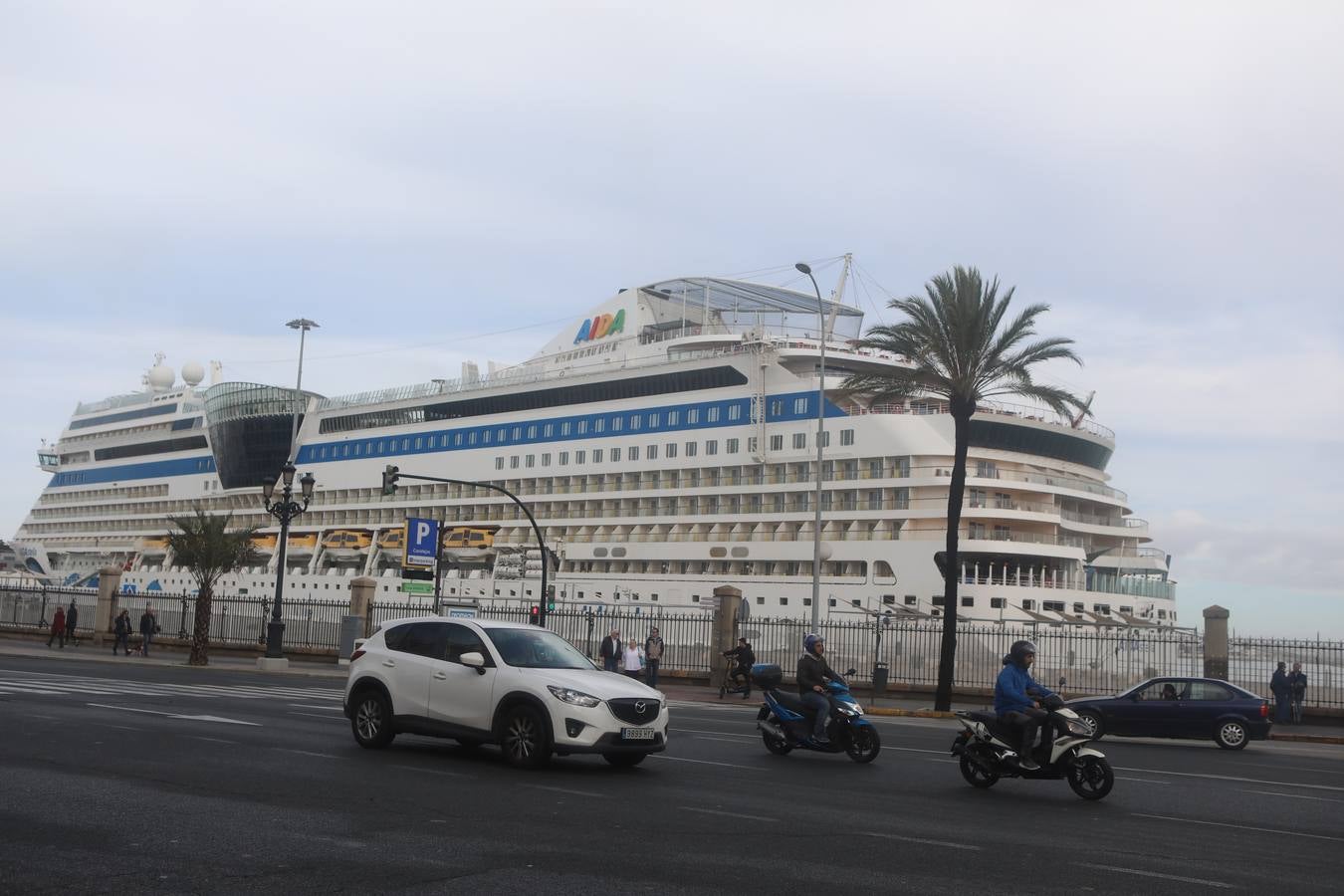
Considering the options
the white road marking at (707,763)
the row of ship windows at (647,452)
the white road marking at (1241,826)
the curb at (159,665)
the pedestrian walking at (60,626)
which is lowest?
the curb at (159,665)

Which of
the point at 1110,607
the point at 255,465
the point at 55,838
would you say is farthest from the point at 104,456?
the point at 55,838

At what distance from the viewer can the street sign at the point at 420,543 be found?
3897 cm

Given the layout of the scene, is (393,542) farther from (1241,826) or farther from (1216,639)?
(1241,826)

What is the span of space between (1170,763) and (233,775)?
42.3 feet

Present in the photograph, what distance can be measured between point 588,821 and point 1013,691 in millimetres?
5145

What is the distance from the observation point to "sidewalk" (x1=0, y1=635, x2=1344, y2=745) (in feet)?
86.6

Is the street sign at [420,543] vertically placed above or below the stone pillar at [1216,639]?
above

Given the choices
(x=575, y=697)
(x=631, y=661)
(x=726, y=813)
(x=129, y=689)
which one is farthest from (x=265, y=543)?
(x=726, y=813)

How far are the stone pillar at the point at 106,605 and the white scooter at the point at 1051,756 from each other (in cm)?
4115

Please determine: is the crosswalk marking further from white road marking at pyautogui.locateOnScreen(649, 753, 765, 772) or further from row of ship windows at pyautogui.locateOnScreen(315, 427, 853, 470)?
row of ship windows at pyautogui.locateOnScreen(315, 427, 853, 470)

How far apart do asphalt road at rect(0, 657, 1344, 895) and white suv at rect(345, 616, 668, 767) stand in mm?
353

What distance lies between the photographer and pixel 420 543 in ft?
129

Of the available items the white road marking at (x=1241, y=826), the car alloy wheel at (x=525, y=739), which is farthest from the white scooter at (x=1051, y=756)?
the car alloy wheel at (x=525, y=739)

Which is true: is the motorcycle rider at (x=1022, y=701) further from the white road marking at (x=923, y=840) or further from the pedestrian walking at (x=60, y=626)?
the pedestrian walking at (x=60, y=626)
